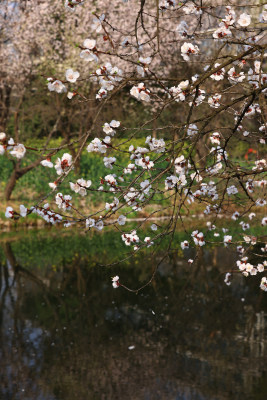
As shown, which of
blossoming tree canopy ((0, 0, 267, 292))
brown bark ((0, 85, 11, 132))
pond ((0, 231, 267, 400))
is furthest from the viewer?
brown bark ((0, 85, 11, 132))

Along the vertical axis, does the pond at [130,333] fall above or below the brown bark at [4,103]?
below

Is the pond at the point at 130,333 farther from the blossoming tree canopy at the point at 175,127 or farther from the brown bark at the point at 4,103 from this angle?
the brown bark at the point at 4,103

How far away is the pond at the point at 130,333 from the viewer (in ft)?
18.5

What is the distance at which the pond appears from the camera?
221 inches

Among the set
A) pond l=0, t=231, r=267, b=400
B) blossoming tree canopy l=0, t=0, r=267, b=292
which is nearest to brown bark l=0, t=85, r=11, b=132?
blossoming tree canopy l=0, t=0, r=267, b=292

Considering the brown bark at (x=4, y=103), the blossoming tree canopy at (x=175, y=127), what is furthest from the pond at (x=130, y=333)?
the brown bark at (x=4, y=103)

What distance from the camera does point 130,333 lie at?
287 inches

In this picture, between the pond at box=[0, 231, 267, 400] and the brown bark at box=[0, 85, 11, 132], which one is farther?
the brown bark at box=[0, 85, 11, 132]

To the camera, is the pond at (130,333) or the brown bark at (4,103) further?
the brown bark at (4,103)

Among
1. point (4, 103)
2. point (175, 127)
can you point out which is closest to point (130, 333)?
point (175, 127)

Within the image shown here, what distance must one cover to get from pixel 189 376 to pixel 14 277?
543cm

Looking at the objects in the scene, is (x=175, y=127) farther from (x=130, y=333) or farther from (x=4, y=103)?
(x=4, y=103)

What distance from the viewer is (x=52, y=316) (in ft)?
26.5

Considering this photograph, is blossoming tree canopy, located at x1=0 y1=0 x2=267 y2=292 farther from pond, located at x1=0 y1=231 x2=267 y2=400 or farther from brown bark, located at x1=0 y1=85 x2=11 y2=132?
brown bark, located at x1=0 y1=85 x2=11 y2=132
